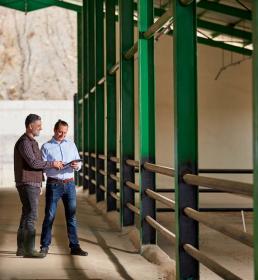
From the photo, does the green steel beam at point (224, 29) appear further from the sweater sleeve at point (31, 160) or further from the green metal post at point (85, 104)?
the sweater sleeve at point (31, 160)

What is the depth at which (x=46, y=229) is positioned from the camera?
303 inches

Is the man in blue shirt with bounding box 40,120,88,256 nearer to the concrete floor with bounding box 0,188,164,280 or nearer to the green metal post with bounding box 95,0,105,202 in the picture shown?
the concrete floor with bounding box 0,188,164,280

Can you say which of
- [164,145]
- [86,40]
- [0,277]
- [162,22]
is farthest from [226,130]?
[0,277]

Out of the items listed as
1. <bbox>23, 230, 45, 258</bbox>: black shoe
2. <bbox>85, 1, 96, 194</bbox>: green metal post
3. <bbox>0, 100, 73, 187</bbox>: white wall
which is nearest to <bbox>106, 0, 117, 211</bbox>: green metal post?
<bbox>85, 1, 96, 194</bbox>: green metal post

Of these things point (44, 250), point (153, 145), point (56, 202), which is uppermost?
point (153, 145)

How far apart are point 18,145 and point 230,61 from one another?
620 inches

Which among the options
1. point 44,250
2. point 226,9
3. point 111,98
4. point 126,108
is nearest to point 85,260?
point 44,250

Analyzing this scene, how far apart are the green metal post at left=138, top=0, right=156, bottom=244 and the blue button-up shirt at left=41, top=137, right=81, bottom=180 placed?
123 centimetres

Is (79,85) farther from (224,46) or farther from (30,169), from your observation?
(30,169)

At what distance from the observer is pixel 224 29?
1939 centimetres

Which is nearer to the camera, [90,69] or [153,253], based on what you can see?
[153,253]

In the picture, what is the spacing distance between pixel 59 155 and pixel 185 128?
2.08 metres

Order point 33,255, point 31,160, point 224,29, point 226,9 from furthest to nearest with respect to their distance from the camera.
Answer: point 224,29 → point 226,9 → point 33,255 → point 31,160

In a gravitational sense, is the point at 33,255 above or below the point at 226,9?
below
